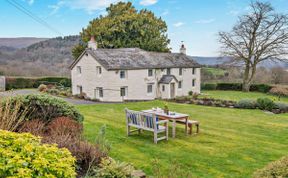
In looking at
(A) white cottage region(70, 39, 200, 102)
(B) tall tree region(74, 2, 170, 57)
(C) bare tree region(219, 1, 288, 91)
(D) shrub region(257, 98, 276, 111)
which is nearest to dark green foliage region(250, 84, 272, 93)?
(C) bare tree region(219, 1, 288, 91)

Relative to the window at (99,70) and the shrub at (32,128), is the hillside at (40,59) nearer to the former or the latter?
the window at (99,70)

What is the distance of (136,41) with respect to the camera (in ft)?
135

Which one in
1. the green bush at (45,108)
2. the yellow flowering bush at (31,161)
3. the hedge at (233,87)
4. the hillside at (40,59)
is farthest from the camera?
the hedge at (233,87)

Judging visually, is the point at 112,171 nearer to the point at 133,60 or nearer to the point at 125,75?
the point at 125,75

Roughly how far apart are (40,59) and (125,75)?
2602 centimetres

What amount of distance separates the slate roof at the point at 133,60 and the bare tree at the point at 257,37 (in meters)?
8.72

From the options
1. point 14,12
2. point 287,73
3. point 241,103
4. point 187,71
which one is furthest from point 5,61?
point 287,73

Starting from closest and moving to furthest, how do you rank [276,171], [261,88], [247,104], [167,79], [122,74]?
[276,171] → [247,104] → [122,74] → [167,79] → [261,88]

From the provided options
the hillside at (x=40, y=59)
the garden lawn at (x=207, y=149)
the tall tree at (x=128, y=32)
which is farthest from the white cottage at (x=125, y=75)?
the garden lawn at (x=207, y=149)

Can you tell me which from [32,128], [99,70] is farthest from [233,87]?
[32,128]

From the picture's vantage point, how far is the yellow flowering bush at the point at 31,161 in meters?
2.88

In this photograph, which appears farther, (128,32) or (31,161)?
(128,32)

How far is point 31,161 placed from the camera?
3121mm

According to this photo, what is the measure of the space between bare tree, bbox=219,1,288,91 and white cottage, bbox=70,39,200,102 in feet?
36.0
